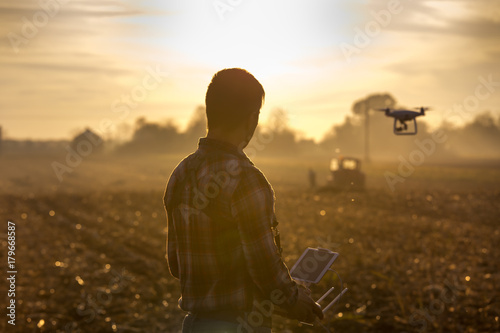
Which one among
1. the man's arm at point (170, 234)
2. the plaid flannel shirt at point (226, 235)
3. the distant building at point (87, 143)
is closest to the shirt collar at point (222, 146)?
→ the plaid flannel shirt at point (226, 235)

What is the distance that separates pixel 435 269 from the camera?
11125mm

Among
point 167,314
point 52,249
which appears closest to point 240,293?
point 167,314

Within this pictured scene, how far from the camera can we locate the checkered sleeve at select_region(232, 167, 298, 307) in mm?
2717

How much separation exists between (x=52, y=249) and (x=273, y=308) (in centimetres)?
1232

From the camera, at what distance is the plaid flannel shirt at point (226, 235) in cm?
273

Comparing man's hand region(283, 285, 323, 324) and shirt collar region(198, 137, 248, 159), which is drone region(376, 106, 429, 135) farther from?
man's hand region(283, 285, 323, 324)

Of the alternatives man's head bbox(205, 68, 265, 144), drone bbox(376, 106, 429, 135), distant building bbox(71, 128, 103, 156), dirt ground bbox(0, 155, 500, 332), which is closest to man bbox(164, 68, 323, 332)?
man's head bbox(205, 68, 265, 144)

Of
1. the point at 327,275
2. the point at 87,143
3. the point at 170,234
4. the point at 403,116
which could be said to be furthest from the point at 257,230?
the point at 87,143

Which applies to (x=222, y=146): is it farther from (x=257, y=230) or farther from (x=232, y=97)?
(x=257, y=230)

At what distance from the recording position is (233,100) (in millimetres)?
2809

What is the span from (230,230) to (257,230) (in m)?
0.18

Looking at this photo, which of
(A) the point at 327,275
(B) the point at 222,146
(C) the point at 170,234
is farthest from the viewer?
(A) the point at 327,275

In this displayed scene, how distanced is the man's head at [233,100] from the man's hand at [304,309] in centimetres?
102

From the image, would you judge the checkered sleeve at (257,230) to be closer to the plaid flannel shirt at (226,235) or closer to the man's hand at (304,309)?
the plaid flannel shirt at (226,235)
